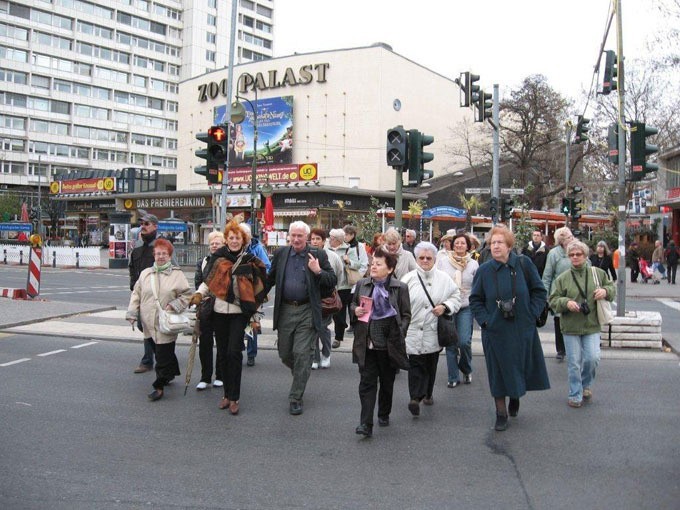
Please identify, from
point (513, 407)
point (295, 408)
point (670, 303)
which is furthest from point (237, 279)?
point (670, 303)

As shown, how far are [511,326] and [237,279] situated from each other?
2.55 m

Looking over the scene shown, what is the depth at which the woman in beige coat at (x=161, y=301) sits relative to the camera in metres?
6.87

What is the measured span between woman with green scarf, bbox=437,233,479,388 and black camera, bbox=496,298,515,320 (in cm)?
166

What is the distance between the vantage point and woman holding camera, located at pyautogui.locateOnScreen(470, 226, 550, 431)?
19.1 ft

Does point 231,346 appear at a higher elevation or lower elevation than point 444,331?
lower

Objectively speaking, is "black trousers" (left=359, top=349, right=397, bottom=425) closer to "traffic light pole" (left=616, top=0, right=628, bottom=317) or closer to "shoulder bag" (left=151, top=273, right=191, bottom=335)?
"shoulder bag" (left=151, top=273, right=191, bottom=335)

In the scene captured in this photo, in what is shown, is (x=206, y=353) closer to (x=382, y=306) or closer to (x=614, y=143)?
(x=382, y=306)

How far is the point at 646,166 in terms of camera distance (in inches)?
439

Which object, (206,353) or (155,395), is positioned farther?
(206,353)

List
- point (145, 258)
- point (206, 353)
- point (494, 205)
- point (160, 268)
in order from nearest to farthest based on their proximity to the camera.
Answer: point (160, 268)
point (206, 353)
point (145, 258)
point (494, 205)

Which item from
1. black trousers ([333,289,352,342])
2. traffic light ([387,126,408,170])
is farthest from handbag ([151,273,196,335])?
traffic light ([387,126,408,170])

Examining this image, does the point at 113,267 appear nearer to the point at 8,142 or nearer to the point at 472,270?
the point at 472,270

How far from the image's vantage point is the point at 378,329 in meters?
5.64

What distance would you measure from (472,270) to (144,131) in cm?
8532
